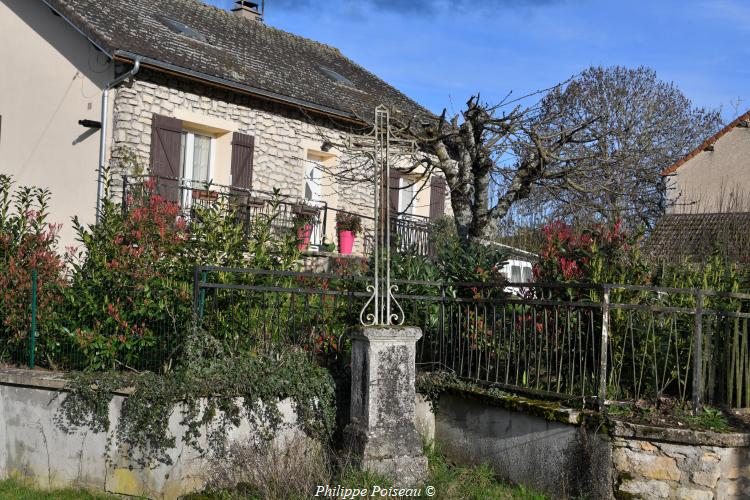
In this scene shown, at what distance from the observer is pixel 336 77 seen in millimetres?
16641

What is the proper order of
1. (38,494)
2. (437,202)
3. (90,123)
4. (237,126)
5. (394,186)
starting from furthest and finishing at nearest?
(437,202), (394,186), (237,126), (90,123), (38,494)

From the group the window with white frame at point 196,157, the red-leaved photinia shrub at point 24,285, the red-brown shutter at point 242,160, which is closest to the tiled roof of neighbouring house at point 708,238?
the red-brown shutter at point 242,160

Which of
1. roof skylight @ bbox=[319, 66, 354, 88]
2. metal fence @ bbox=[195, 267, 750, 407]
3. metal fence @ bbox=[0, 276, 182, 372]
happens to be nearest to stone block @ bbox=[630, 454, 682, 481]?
metal fence @ bbox=[195, 267, 750, 407]

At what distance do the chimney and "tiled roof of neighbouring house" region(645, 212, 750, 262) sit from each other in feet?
33.5

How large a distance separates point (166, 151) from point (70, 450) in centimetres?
638

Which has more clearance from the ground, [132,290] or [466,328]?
[132,290]

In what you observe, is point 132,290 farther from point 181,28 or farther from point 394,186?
point 394,186

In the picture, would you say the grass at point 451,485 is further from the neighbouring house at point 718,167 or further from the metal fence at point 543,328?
the neighbouring house at point 718,167

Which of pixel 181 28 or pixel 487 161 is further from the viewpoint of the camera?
pixel 181 28

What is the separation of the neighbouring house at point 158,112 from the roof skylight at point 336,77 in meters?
1.09

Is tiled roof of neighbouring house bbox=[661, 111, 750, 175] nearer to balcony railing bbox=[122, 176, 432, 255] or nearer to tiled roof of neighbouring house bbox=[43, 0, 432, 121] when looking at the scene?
tiled roof of neighbouring house bbox=[43, 0, 432, 121]

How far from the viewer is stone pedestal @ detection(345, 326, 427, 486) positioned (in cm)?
598

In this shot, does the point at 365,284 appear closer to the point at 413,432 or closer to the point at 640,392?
the point at 413,432

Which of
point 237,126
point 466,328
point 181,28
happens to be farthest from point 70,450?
point 181,28
